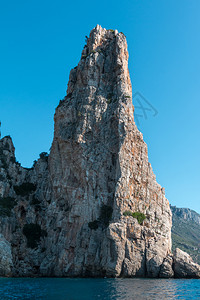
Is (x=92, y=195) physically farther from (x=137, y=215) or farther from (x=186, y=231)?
(x=186, y=231)

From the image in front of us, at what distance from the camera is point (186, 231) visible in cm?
13875

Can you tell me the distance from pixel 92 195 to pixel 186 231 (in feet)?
355

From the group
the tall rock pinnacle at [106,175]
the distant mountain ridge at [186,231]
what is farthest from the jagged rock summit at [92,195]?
the distant mountain ridge at [186,231]

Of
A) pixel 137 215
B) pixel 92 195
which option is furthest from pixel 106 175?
pixel 137 215

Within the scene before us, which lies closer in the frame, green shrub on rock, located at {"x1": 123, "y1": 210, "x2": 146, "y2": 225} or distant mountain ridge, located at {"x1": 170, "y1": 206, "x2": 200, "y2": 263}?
green shrub on rock, located at {"x1": 123, "y1": 210, "x2": 146, "y2": 225}

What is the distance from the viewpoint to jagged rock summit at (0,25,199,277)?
38969mm

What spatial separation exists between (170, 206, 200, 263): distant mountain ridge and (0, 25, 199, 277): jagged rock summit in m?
61.9

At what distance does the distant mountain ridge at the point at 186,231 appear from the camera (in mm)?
109250

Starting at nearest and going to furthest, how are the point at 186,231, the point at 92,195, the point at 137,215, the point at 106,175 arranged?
the point at 137,215 → the point at 92,195 → the point at 106,175 → the point at 186,231

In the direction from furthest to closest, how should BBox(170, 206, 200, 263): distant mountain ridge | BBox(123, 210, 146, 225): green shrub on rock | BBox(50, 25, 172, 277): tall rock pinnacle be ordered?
BBox(170, 206, 200, 263): distant mountain ridge, BBox(123, 210, 146, 225): green shrub on rock, BBox(50, 25, 172, 277): tall rock pinnacle

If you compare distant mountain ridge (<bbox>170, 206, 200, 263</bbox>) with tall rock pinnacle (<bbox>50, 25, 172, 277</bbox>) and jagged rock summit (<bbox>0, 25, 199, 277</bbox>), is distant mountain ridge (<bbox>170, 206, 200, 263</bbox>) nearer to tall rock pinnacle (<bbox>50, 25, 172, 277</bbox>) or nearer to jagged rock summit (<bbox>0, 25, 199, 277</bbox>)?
jagged rock summit (<bbox>0, 25, 199, 277</bbox>)

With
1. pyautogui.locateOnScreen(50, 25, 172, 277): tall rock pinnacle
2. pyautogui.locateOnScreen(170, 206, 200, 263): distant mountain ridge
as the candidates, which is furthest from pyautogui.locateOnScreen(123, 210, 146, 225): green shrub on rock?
pyautogui.locateOnScreen(170, 206, 200, 263): distant mountain ridge

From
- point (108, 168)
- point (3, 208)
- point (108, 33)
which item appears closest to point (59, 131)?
point (108, 168)

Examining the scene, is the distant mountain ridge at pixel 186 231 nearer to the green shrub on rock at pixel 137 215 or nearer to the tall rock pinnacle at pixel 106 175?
the tall rock pinnacle at pixel 106 175
